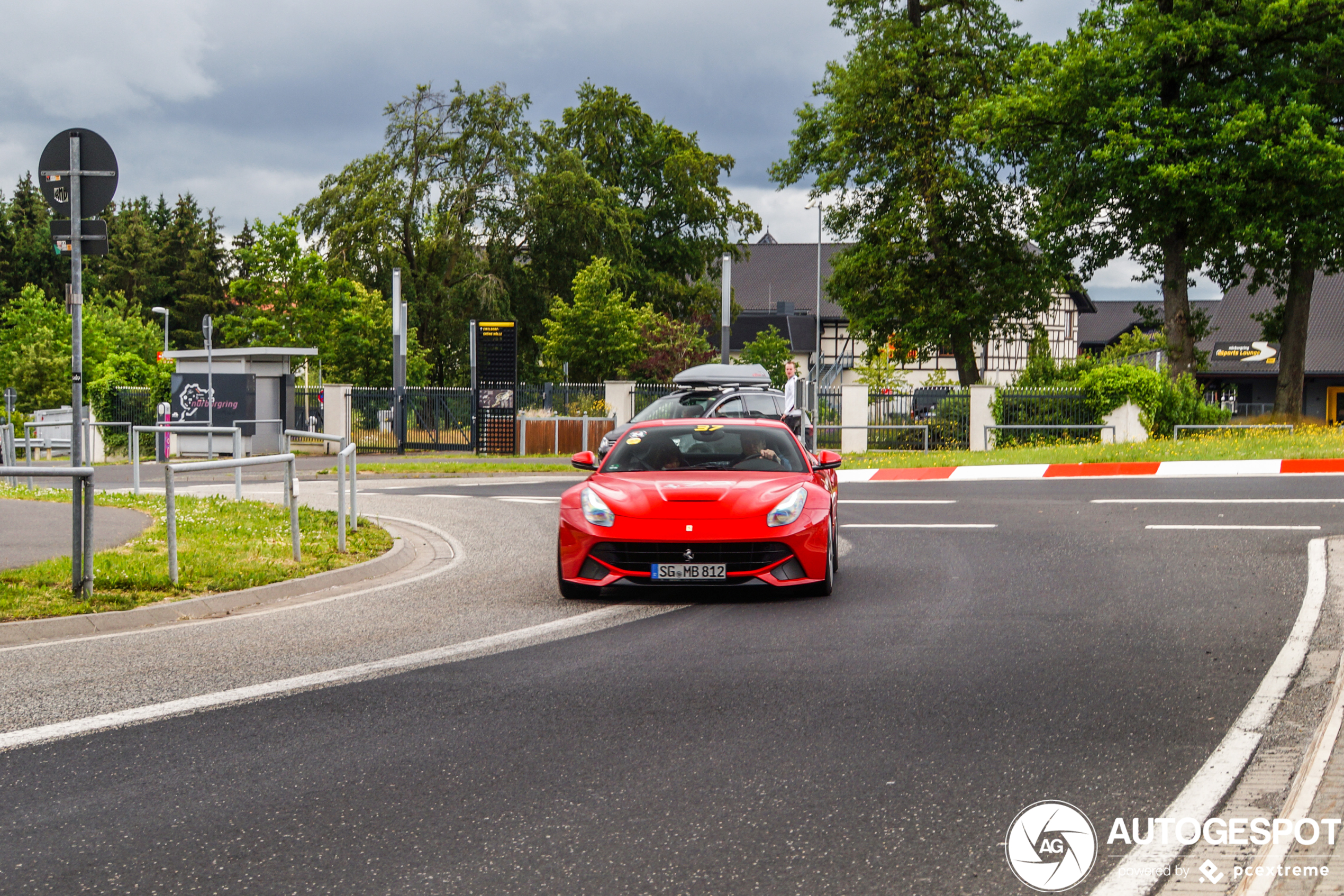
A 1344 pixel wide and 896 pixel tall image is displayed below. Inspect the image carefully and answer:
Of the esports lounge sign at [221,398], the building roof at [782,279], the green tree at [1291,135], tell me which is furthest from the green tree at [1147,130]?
the building roof at [782,279]

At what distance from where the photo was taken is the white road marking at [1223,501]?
50.6 feet

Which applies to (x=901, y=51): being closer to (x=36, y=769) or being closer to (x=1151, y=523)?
(x=1151, y=523)

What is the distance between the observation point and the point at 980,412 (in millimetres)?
32219

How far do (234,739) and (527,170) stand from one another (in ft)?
168

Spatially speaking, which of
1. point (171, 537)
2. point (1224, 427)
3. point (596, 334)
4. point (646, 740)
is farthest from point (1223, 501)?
point (596, 334)

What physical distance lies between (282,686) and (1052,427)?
27.3 metres

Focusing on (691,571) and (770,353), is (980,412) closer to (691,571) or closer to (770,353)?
(691,571)

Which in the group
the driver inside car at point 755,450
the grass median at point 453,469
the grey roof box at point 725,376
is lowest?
the grass median at point 453,469

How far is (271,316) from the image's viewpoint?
5556 cm

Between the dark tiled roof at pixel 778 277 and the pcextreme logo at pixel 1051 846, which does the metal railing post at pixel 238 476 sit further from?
the dark tiled roof at pixel 778 277

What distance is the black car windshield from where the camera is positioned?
9883mm

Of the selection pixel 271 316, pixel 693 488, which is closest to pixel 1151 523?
pixel 693 488

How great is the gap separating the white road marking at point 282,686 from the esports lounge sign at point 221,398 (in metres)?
28.4

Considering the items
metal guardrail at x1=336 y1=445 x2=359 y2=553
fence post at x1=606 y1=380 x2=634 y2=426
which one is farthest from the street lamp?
metal guardrail at x1=336 y1=445 x2=359 y2=553
